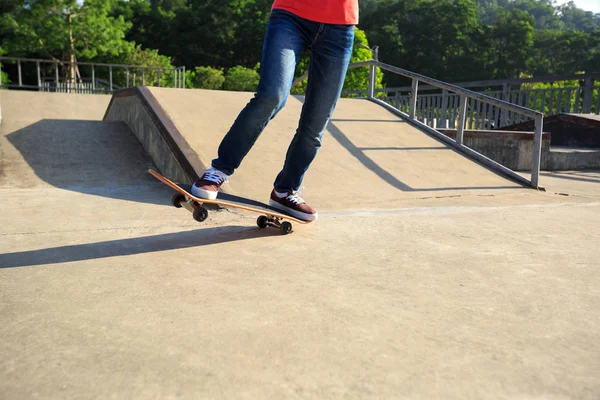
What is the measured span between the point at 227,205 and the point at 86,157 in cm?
323

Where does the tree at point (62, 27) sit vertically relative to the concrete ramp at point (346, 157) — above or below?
above

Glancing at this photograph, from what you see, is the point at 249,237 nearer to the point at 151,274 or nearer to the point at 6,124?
the point at 151,274

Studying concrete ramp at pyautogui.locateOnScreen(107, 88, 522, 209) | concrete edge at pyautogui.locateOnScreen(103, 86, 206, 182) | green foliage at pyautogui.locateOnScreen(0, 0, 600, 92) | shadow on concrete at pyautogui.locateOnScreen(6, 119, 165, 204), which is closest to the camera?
concrete edge at pyautogui.locateOnScreen(103, 86, 206, 182)

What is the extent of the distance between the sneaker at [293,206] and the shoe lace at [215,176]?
469 millimetres

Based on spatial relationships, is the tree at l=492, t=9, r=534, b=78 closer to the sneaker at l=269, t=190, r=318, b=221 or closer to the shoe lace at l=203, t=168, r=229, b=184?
the sneaker at l=269, t=190, r=318, b=221

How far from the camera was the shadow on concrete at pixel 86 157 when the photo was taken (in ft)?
15.6

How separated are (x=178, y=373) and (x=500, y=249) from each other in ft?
6.74

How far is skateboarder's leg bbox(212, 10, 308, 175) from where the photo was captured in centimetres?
285

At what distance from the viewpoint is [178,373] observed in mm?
1408

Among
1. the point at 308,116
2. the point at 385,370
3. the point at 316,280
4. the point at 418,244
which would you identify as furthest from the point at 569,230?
the point at 385,370

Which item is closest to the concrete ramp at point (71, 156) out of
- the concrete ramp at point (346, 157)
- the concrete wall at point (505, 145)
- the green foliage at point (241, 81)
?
the concrete ramp at point (346, 157)

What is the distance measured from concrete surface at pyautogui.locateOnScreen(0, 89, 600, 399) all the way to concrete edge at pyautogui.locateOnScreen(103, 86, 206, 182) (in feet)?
1.48

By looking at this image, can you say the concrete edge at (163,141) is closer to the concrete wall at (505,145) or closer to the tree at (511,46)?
the concrete wall at (505,145)

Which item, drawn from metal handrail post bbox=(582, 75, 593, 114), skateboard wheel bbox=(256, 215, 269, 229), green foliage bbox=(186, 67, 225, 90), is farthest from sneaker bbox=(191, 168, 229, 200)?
green foliage bbox=(186, 67, 225, 90)
